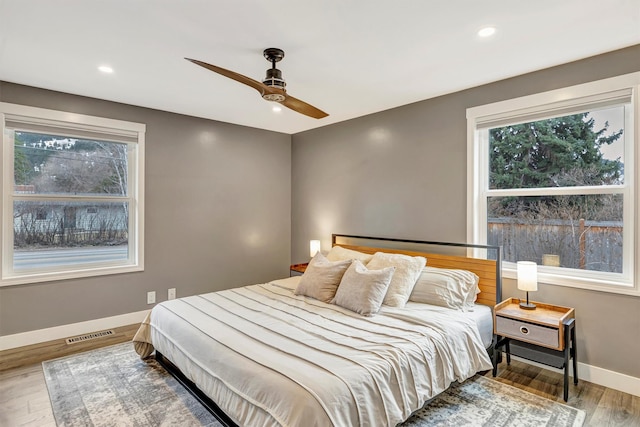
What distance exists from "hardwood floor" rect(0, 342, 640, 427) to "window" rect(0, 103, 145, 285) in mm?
1113

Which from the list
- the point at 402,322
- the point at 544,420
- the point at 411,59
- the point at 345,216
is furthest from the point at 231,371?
the point at 345,216

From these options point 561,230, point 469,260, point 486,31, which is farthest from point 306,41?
point 561,230

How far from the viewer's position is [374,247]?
14.0 ft

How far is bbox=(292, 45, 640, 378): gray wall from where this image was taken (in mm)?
2625

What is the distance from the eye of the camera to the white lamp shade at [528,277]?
2.72 m

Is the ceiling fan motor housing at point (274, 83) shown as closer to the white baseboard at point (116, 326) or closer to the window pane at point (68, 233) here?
the window pane at point (68, 233)

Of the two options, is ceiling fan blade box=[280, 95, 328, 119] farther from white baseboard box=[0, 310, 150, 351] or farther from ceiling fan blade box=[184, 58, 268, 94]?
white baseboard box=[0, 310, 150, 351]

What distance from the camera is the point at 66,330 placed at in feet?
11.7

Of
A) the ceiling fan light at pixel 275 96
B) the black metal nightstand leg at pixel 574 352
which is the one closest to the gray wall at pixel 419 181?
the black metal nightstand leg at pixel 574 352

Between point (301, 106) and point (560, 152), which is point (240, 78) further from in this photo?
point (560, 152)

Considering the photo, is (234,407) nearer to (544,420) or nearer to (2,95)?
(544,420)

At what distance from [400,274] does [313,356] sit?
1.42m

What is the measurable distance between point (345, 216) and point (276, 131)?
1780 millimetres

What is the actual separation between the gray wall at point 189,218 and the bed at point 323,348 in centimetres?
122
